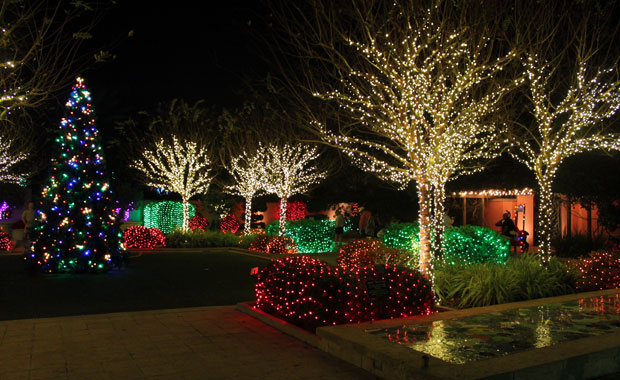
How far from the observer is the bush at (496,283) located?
9234 mm

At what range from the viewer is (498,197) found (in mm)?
24125

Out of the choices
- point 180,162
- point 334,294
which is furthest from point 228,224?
point 334,294

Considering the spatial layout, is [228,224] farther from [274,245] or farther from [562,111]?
[562,111]

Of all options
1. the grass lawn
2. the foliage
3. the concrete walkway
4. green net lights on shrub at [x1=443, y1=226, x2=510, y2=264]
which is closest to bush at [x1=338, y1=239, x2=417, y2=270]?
green net lights on shrub at [x1=443, y1=226, x2=510, y2=264]

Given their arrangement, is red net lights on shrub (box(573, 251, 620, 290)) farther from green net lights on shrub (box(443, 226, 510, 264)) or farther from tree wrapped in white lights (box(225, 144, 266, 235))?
tree wrapped in white lights (box(225, 144, 266, 235))

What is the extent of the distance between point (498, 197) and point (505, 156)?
2564 millimetres

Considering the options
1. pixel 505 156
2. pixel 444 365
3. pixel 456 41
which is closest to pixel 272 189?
pixel 505 156

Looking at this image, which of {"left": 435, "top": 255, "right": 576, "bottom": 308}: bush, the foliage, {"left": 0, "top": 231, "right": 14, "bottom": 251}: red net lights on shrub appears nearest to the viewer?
{"left": 435, "top": 255, "right": 576, "bottom": 308}: bush

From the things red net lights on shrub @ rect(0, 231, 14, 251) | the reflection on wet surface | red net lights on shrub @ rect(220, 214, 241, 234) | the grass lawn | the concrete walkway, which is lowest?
the concrete walkway

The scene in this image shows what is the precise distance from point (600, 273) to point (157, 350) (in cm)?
942

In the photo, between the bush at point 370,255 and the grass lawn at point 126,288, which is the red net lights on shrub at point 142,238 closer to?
the grass lawn at point 126,288

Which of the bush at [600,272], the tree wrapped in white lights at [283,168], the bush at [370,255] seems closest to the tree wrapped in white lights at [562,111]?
the bush at [600,272]

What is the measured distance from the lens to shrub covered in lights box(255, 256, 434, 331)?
24.4 feet

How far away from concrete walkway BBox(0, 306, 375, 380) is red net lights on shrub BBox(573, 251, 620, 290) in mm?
7098
